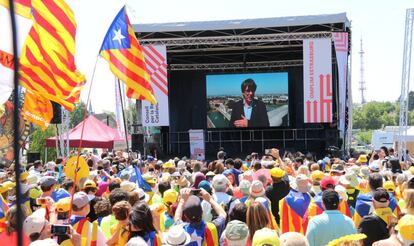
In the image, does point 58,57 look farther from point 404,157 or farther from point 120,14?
point 404,157

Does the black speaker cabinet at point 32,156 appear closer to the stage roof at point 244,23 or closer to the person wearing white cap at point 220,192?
the stage roof at point 244,23

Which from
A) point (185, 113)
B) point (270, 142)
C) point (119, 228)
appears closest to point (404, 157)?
point (270, 142)

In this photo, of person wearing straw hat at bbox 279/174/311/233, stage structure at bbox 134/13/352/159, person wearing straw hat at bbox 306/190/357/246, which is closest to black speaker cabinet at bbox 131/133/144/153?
stage structure at bbox 134/13/352/159

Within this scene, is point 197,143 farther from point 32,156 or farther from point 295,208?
point 295,208

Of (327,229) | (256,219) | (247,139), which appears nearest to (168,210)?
(256,219)

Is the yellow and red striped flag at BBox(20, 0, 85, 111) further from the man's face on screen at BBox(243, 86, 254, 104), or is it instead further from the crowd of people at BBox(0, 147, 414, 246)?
the man's face on screen at BBox(243, 86, 254, 104)

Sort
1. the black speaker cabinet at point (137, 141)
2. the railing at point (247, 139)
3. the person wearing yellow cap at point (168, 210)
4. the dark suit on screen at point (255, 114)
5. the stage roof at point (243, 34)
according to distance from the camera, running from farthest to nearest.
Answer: the railing at point (247, 139), the dark suit on screen at point (255, 114), the stage roof at point (243, 34), the black speaker cabinet at point (137, 141), the person wearing yellow cap at point (168, 210)

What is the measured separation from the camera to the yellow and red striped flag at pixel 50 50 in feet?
16.0

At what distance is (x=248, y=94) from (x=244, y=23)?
483cm

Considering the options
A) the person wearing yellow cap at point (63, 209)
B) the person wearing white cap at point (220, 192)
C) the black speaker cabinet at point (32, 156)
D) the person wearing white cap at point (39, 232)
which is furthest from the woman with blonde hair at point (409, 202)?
the black speaker cabinet at point (32, 156)

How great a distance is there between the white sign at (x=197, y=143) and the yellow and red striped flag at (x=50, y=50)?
14955mm

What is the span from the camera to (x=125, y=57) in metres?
7.34

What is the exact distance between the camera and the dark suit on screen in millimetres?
21641

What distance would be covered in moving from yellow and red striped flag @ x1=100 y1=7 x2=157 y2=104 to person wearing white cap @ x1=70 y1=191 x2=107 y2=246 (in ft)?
10.4
